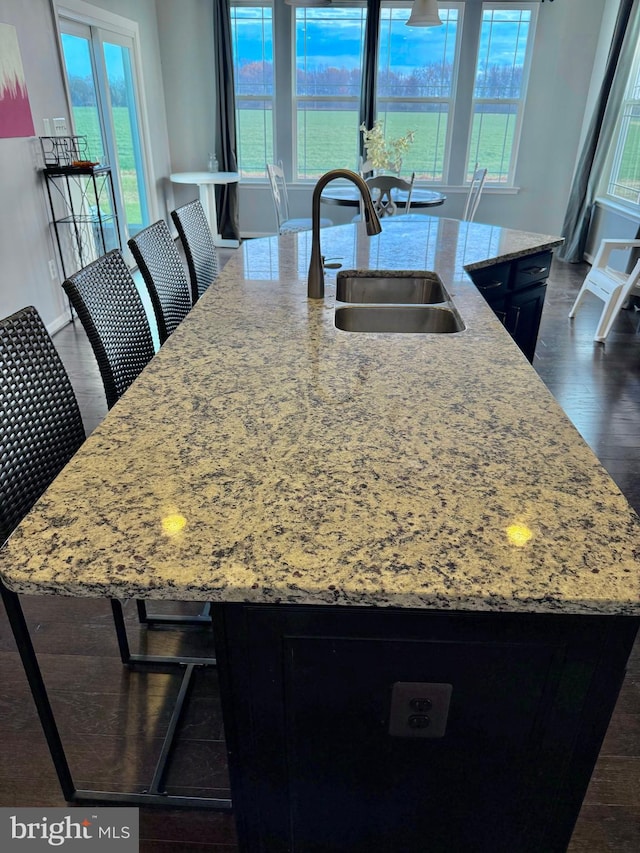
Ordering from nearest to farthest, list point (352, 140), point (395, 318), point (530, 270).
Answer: point (395, 318) → point (530, 270) → point (352, 140)

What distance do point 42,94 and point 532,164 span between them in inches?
195

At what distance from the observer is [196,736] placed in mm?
1581

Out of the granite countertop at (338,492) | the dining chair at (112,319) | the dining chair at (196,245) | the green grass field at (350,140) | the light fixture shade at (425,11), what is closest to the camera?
the granite countertop at (338,492)

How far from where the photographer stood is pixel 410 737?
3.15 feet

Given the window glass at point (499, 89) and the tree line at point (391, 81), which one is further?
the tree line at point (391, 81)

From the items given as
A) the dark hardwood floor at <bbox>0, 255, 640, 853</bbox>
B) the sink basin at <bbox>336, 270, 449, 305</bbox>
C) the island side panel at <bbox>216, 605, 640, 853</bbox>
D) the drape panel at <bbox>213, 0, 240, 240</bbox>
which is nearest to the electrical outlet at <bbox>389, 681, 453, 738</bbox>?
the island side panel at <bbox>216, 605, 640, 853</bbox>

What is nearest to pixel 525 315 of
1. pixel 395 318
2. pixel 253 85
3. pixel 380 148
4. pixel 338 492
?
pixel 395 318

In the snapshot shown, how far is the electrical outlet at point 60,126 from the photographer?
4164 mm

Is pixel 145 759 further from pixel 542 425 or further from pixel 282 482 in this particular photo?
pixel 542 425

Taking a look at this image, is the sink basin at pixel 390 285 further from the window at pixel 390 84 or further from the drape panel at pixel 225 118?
the window at pixel 390 84

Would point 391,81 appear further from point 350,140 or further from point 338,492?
point 338,492

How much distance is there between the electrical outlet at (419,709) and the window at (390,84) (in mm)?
6678

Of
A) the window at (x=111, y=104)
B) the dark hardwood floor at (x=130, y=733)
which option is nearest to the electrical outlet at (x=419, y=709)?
the dark hardwood floor at (x=130, y=733)

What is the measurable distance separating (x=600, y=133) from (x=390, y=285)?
485cm
